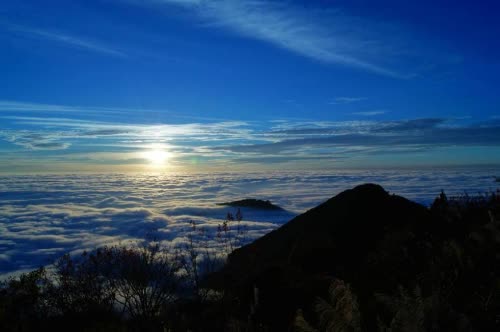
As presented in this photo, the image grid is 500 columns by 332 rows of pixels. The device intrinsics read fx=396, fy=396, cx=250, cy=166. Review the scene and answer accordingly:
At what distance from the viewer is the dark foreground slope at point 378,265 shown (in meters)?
5.10

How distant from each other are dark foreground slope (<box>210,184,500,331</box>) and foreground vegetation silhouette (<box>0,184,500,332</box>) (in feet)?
0.08

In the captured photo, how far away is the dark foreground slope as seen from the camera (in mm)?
5102

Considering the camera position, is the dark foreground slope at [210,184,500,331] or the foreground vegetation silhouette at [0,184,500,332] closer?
the foreground vegetation silhouette at [0,184,500,332]

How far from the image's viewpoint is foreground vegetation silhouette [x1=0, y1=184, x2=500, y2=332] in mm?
4512

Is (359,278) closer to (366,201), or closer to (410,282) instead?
(410,282)

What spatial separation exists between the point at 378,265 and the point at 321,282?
1692 mm

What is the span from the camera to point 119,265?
1340 cm

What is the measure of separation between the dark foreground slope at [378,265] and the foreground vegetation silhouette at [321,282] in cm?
3

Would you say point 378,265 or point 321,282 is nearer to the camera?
point 321,282

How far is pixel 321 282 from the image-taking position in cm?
779

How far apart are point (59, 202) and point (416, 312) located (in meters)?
124

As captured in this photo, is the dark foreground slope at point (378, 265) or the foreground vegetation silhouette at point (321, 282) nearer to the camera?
the foreground vegetation silhouette at point (321, 282)

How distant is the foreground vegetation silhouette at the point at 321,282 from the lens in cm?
451

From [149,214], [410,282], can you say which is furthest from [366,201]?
[149,214]
